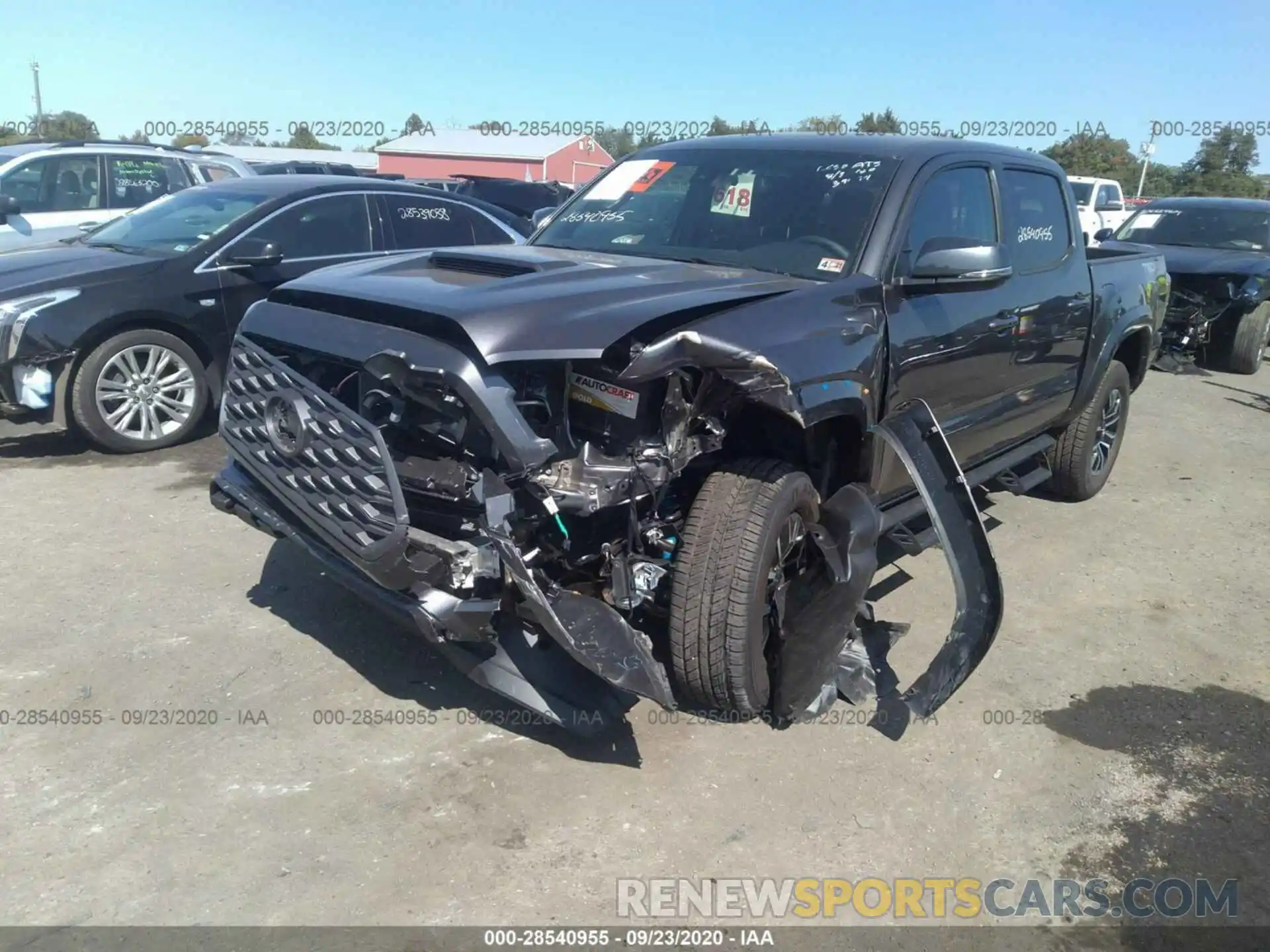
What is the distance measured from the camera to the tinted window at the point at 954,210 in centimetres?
397

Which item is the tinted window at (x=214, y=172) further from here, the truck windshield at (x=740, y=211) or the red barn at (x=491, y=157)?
the red barn at (x=491, y=157)

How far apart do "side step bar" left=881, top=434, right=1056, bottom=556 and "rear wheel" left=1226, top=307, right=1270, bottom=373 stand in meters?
6.70

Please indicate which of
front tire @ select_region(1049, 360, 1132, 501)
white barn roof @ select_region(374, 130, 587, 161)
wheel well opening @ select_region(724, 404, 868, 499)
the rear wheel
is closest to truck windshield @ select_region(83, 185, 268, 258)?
wheel well opening @ select_region(724, 404, 868, 499)

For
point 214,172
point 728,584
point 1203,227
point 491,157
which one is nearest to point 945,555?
point 728,584

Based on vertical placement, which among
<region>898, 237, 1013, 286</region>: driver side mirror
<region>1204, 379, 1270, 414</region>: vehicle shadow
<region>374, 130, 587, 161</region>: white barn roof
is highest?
<region>374, 130, 587, 161</region>: white barn roof

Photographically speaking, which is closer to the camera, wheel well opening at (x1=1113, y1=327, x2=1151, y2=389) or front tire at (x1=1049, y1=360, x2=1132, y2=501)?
front tire at (x1=1049, y1=360, x2=1132, y2=501)

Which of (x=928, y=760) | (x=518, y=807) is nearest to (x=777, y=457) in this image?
(x=928, y=760)

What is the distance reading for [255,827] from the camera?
9.41 feet

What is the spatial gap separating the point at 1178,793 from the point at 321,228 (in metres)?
5.98

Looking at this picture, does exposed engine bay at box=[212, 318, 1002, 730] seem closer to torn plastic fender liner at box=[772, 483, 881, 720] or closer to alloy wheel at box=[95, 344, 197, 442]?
torn plastic fender liner at box=[772, 483, 881, 720]

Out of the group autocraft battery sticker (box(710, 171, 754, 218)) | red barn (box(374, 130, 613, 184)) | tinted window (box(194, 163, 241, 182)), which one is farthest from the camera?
red barn (box(374, 130, 613, 184))

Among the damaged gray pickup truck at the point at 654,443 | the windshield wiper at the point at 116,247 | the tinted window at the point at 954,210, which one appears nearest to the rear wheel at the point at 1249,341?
the tinted window at the point at 954,210

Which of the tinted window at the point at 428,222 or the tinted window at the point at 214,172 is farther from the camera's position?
the tinted window at the point at 214,172

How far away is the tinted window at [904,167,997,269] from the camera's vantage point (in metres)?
3.97
